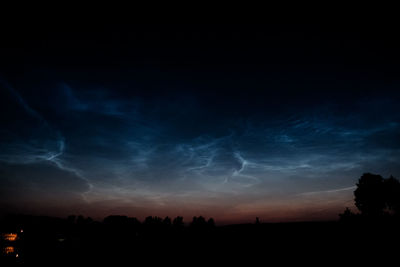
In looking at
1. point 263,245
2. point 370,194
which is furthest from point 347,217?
point 370,194

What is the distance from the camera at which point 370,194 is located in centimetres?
3962

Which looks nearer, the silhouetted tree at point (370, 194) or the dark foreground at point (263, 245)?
the dark foreground at point (263, 245)

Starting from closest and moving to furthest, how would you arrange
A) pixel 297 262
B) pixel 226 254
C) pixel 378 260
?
pixel 378 260, pixel 297 262, pixel 226 254

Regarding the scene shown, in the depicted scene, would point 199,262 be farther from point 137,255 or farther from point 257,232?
point 137,255

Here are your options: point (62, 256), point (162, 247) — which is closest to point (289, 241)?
point (162, 247)

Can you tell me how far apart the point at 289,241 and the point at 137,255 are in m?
7.75

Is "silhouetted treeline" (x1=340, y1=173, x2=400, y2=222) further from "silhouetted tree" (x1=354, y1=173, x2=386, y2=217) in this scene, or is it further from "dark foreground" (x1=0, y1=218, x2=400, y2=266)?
"dark foreground" (x1=0, y1=218, x2=400, y2=266)

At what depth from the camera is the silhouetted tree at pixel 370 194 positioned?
3888 centimetres

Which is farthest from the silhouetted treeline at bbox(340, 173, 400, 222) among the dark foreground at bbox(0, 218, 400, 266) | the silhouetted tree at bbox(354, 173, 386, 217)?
the dark foreground at bbox(0, 218, 400, 266)

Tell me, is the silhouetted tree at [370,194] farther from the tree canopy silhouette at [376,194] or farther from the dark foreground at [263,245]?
the dark foreground at [263,245]

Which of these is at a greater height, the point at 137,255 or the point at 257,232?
the point at 257,232

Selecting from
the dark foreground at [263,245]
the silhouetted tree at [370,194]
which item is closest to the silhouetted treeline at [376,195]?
the silhouetted tree at [370,194]

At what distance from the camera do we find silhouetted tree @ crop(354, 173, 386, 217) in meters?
38.9

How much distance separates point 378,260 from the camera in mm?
5633
